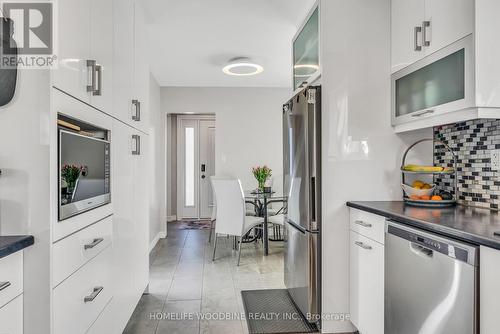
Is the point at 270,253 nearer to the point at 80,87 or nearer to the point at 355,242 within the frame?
the point at 355,242

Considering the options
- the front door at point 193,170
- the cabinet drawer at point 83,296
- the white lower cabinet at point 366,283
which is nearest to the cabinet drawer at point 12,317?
the cabinet drawer at point 83,296

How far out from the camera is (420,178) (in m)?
2.38

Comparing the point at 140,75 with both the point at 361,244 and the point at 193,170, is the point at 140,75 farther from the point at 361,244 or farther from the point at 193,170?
the point at 193,170

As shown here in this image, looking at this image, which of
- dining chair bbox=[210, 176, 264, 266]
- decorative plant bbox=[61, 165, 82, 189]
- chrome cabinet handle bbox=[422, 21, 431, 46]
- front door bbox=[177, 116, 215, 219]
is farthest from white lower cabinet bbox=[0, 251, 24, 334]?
front door bbox=[177, 116, 215, 219]

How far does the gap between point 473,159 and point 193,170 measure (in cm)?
555

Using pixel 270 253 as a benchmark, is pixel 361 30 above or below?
above

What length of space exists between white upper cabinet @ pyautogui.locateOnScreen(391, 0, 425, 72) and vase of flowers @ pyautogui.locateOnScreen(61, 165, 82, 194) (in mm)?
1974

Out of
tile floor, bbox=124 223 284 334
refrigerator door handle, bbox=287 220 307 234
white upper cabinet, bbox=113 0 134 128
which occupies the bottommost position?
tile floor, bbox=124 223 284 334

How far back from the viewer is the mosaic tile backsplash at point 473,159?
74.7 inches

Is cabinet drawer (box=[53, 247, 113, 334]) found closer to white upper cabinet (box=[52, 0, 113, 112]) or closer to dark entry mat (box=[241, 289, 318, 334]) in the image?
white upper cabinet (box=[52, 0, 113, 112])

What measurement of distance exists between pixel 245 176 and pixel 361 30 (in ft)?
12.5

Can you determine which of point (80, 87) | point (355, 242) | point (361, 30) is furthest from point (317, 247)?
point (80, 87)

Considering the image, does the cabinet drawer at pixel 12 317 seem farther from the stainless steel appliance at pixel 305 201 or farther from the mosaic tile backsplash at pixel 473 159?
the mosaic tile backsplash at pixel 473 159

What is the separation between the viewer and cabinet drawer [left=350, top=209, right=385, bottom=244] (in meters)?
1.92
